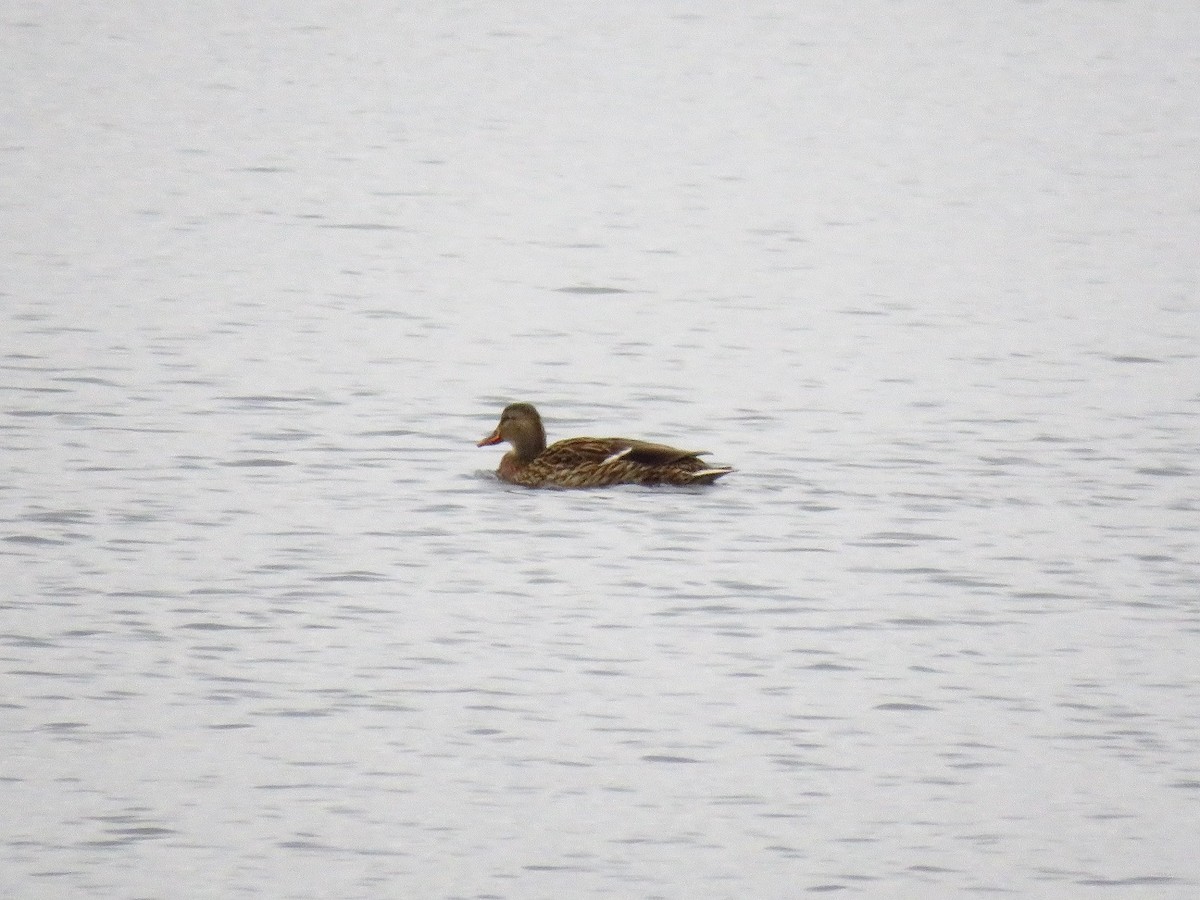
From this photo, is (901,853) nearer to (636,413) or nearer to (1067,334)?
(636,413)

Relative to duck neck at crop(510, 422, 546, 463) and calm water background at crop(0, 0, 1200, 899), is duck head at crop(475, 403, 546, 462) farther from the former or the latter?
calm water background at crop(0, 0, 1200, 899)

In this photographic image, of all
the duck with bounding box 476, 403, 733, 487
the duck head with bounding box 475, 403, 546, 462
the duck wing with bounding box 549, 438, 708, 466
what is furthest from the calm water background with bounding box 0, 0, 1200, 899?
the duck head with bounding box 475, 403, 546, 462

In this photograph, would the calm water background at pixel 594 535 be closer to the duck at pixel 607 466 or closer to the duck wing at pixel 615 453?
the duck at pixel 607 466

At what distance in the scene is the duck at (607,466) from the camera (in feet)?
41.3

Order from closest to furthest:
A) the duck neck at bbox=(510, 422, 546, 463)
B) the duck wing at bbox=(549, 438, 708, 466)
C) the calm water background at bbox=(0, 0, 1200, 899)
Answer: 1. the calm water background at bbox=(0, 0, 1200, 899)
2. the duck wing at bbox=(549, 438, 708, 466)
3. the duck neck at bbox=(510, 422, 546, 463)

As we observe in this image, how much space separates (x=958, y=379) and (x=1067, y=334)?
207 cm

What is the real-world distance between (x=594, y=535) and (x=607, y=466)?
3.07ft

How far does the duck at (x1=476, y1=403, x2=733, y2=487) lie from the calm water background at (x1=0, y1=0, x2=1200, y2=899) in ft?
0.35

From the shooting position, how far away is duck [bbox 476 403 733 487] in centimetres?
1260

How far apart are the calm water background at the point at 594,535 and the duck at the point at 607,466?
Answer: 106 mm

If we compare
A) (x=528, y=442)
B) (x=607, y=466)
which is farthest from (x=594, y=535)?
(x=528, y=442)

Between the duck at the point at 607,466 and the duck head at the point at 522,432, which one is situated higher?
the duck head at the point at 522,432

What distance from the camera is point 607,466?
1262 cm

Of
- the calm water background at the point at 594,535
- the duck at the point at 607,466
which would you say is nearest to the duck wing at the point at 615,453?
the duck at the point at 607,466
